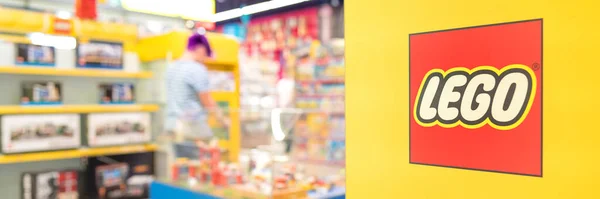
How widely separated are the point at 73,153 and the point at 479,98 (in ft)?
16.1

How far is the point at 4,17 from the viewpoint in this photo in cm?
461

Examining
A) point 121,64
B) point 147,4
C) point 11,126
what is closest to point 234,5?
point 147,4

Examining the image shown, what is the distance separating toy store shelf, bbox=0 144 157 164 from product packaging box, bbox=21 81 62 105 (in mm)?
514

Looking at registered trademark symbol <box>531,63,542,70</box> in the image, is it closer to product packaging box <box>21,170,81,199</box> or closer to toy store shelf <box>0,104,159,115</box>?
toy store shelf <box>0,104,159,115</box>

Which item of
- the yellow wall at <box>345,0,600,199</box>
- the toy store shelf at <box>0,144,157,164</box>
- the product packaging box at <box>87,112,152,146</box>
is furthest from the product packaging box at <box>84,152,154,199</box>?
the yellow wall at <box>345,0,600,199</box>

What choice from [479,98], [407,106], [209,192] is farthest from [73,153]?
[479,98]

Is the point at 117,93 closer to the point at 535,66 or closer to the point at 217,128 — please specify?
the point at 217,128

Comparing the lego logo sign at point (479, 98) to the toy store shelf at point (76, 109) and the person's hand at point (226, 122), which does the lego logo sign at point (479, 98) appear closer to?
the person's hand at point (226, 122)

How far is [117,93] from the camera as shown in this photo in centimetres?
545

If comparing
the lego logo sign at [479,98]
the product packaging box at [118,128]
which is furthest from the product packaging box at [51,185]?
the lego logo sign at [479,98]

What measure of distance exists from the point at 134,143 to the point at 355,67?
15.9 ft

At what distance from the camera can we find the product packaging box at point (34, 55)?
4.65 m

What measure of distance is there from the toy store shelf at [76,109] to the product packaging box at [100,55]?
1.45 feet

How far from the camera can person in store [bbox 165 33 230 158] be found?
12.6 ft
